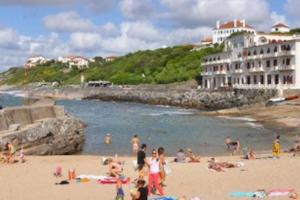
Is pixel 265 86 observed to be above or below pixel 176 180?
above

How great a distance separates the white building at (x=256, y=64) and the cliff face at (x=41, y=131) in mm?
41871

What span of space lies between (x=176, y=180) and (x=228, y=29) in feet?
505

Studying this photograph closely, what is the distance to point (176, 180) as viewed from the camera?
Answer: 59.1 ft

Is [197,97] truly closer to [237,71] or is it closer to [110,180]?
[237,71]

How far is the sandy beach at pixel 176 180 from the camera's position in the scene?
15680 millimetres

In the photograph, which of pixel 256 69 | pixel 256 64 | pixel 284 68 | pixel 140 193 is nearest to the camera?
pixel 140 193

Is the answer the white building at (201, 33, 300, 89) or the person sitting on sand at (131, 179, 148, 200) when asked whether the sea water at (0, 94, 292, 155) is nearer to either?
the person sitting on sand at (131, 179, 148, 200)

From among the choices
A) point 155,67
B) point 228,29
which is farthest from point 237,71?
point 228,29

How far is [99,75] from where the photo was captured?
16600 centimetres

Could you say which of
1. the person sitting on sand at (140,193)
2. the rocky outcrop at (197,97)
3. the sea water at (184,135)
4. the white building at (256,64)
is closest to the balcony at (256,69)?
the white building at (256,64)

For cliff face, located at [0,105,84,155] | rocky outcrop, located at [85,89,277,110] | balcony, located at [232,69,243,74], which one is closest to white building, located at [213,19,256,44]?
rocky outcrop, located at [85,89,277,110]

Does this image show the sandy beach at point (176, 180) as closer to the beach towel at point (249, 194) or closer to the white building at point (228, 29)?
the beach towel at point (249, 194)

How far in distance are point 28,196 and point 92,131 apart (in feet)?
92.4

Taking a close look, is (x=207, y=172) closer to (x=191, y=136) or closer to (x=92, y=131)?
(x=191, y=136)
